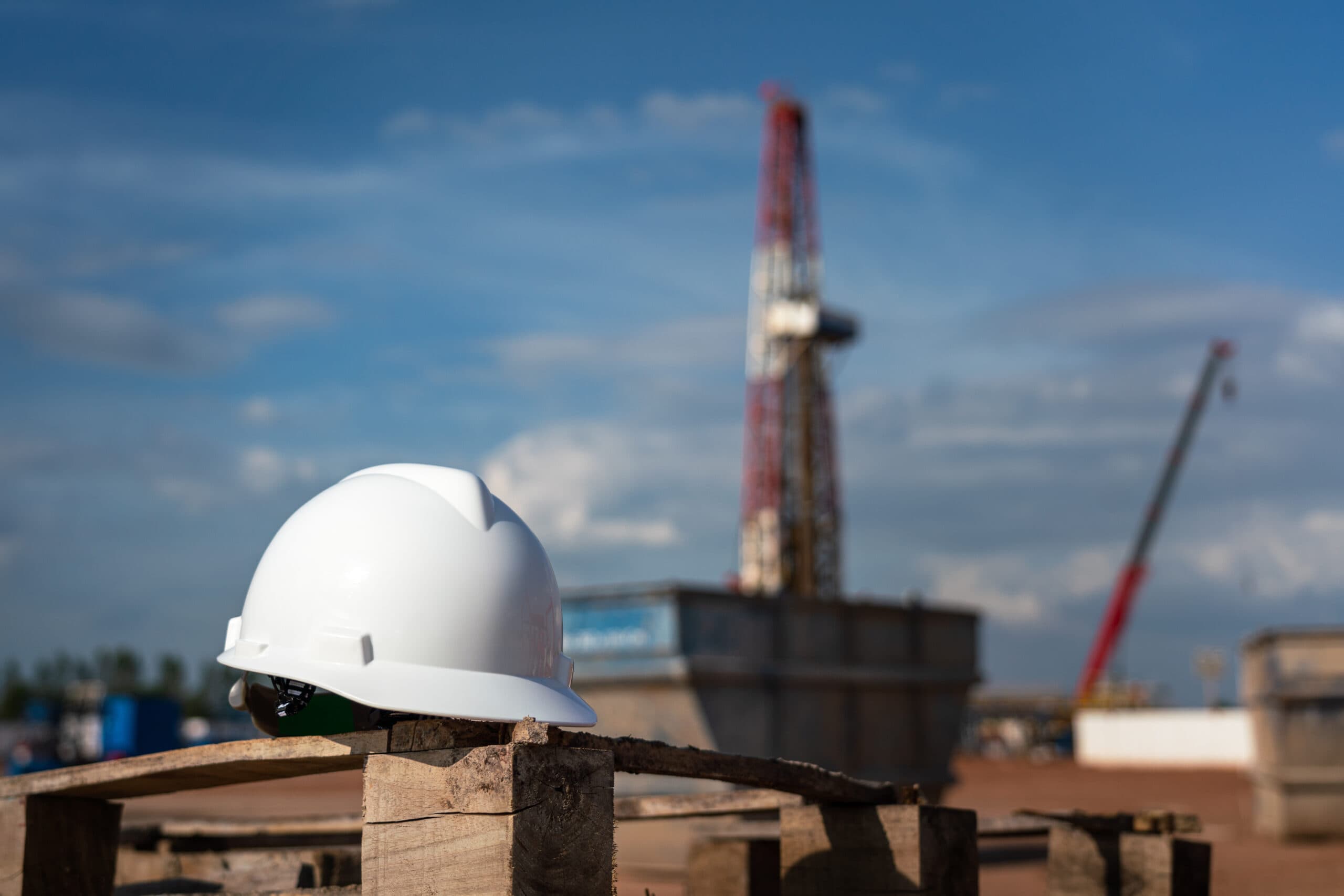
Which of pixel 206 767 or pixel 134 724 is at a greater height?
pixel 206 767

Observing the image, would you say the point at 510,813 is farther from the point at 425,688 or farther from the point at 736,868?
the point at 736,868

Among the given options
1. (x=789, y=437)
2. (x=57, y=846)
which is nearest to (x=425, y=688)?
(x=57, y=846)

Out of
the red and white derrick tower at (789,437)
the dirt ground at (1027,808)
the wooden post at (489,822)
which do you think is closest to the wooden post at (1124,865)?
the dirt ground at (1027,808)

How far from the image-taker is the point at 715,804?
5.28 m

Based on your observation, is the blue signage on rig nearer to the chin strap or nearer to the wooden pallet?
the wooden pallet

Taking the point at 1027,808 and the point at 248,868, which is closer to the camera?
the point at 248,868

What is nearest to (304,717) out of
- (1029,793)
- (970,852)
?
(970,852)

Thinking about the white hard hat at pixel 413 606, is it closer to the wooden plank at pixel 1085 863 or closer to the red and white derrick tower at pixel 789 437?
the wooden plank at pixel 1085 863

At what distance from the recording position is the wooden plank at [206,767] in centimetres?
397

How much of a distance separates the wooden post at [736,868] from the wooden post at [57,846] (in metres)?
2.55

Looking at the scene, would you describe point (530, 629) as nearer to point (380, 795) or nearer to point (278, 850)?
point (380, 795)

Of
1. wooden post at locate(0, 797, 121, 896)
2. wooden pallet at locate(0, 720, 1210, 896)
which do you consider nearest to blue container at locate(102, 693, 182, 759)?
wooden post at locate(0, 797, 121, 896)

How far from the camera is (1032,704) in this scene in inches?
2206

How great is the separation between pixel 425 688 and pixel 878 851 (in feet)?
6.26
